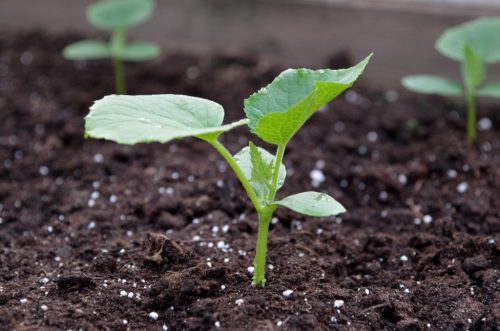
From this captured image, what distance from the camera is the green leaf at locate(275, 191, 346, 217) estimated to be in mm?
1394

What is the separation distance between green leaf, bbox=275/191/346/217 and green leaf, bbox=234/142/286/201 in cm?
10

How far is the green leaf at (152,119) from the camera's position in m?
1.33

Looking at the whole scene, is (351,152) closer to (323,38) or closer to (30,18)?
(323,38)

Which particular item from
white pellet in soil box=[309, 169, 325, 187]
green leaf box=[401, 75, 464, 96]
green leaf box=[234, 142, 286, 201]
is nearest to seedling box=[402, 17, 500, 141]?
green leaf box=[401, 75, 464, 96]

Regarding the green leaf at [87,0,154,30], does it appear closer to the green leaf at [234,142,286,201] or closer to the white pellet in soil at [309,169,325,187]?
the white pellet in soil at [309,169,325,187]

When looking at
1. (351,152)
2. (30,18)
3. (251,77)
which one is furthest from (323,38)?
(30,18)

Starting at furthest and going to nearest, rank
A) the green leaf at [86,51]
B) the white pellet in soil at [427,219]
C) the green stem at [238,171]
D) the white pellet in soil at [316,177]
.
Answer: the green leaf at [86,51] < the white pellet in soil at [316,177] < the white pellet in soil at [427,219] < the green stem at [238,171]

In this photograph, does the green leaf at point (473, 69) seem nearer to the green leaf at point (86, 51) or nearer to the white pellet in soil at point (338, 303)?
the white pellet in soil at point (338, 303)

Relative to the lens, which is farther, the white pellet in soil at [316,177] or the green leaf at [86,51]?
the green leaf at [86,51]

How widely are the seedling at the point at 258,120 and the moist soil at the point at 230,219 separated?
21cm

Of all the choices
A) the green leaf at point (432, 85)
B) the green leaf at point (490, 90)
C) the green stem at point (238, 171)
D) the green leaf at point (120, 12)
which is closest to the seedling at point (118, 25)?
the green leaf at point (120, 12)

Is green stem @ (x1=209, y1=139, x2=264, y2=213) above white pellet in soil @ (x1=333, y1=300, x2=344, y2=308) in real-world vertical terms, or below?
above

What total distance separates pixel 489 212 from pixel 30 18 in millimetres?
2533

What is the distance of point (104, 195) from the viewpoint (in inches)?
89.7
